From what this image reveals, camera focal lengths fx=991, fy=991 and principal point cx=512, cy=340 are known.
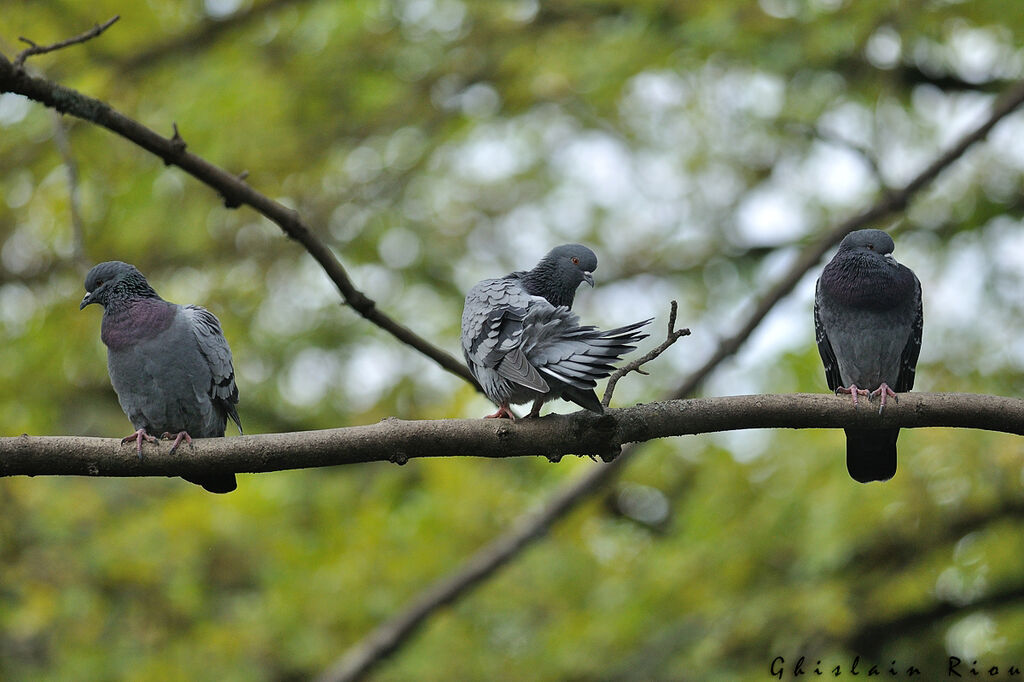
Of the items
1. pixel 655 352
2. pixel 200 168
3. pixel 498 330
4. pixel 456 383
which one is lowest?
pixel 456 383

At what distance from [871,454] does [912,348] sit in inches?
40.8

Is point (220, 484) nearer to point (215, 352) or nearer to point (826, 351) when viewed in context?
point (215, 352)

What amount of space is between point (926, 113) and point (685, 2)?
3.78 m

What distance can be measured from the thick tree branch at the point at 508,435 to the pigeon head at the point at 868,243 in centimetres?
119

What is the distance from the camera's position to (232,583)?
35.2 feet

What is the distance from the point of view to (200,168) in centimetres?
456

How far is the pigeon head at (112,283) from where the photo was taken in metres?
4.97

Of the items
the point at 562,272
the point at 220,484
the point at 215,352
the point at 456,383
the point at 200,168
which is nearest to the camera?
the point at 200,168

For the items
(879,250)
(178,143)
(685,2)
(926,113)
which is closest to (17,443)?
(178,143)

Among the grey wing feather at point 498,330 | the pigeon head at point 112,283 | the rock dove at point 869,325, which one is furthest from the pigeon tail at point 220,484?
the rock dove at point 869,325

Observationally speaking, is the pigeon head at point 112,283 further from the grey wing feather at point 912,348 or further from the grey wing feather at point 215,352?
the grey wing feather at point 912,348

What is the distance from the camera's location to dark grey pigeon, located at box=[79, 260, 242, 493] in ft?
16.4

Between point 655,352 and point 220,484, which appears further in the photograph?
point 220,484

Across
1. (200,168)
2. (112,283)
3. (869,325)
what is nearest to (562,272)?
(200,168)
